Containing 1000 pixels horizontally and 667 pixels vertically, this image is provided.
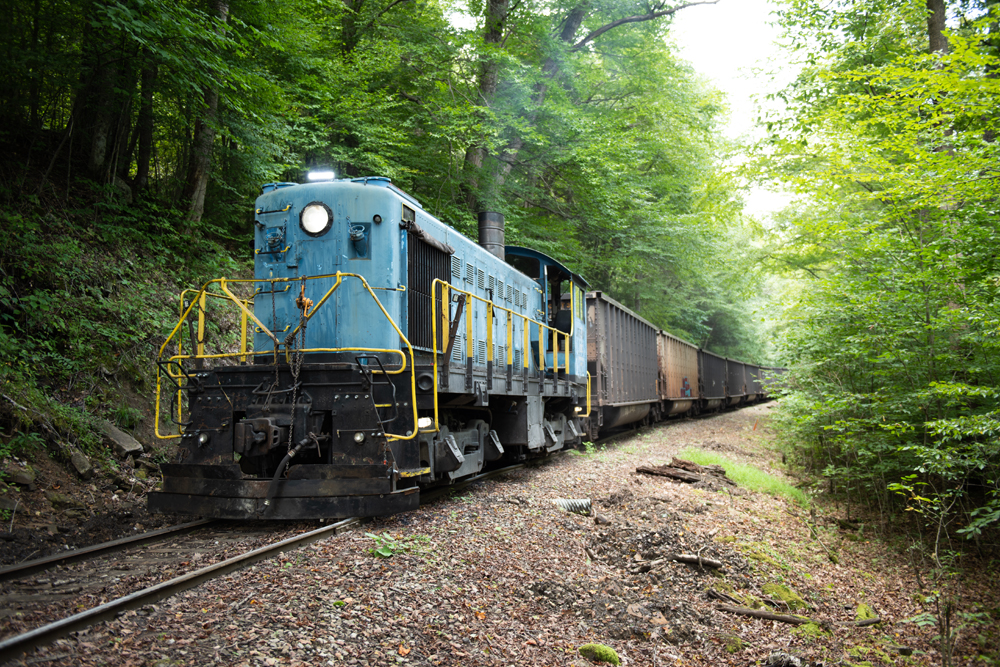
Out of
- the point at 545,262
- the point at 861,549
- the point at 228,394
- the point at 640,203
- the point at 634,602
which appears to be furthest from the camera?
the point at 640,203

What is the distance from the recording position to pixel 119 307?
8195mm

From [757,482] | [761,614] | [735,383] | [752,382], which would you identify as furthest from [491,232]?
[752,382]

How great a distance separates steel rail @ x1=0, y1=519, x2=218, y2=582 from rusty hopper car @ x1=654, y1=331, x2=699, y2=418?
48.5 feet

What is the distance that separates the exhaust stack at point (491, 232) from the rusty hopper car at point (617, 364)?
384 cm

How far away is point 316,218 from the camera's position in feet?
20.3

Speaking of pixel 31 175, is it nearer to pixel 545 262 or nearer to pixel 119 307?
pixel 119 307

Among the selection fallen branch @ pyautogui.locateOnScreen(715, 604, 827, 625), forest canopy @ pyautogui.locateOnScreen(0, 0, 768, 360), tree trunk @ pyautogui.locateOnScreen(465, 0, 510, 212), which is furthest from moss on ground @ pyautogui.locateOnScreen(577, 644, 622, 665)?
tree trunk @ pyautogui.locateOnScreen(465, 0, 510, 212)

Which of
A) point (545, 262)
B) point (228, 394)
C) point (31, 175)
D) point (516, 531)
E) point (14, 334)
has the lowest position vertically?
point (516, 531)

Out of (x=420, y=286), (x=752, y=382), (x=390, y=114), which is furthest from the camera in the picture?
(x=752, y=382)

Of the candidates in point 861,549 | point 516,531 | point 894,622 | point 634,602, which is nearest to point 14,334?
point 516,531

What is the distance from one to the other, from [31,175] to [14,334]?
3.71 metres

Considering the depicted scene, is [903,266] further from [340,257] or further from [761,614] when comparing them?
[340,257]

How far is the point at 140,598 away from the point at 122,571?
79 cm

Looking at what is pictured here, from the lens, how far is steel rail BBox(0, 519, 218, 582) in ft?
12.4
